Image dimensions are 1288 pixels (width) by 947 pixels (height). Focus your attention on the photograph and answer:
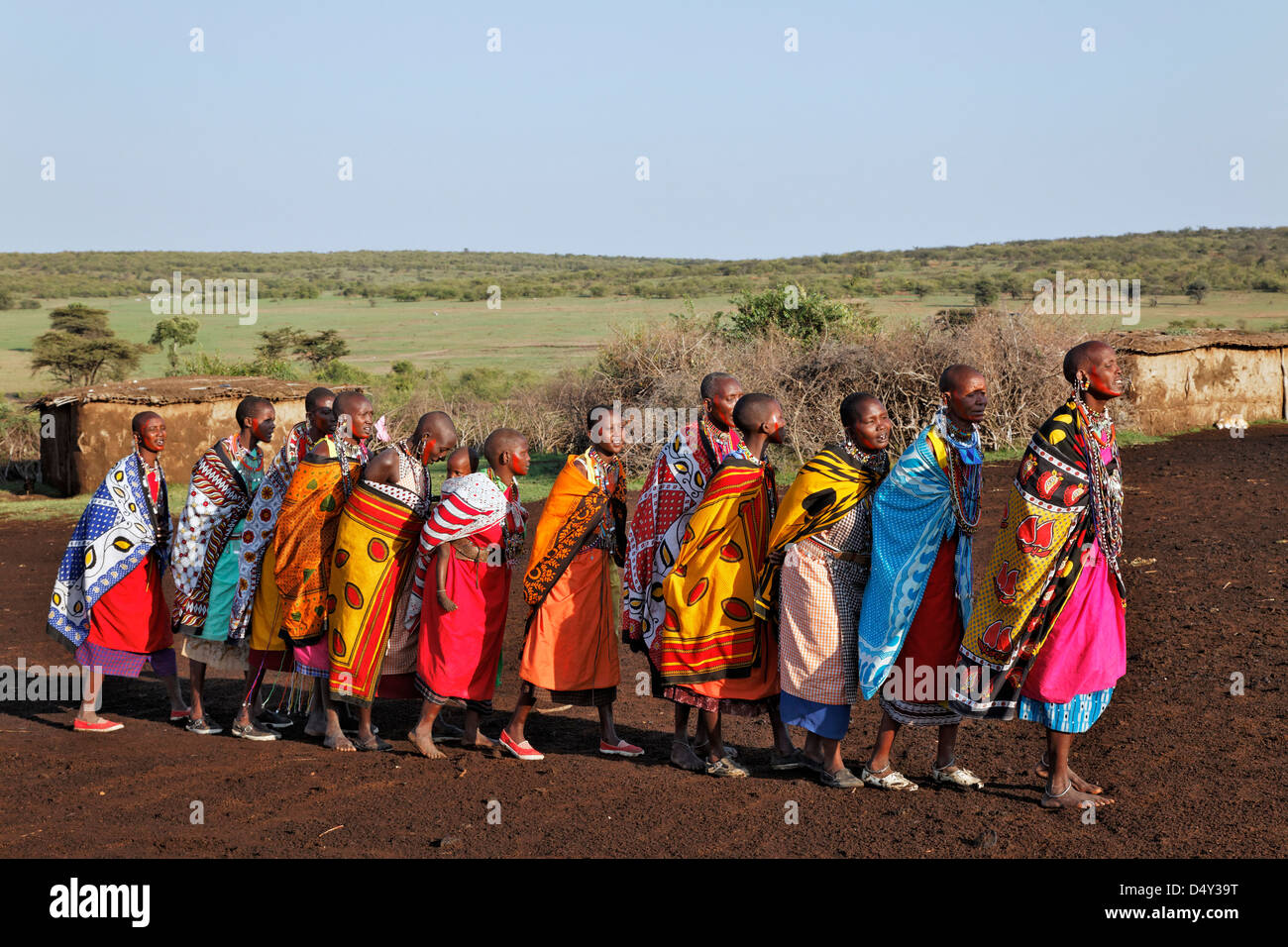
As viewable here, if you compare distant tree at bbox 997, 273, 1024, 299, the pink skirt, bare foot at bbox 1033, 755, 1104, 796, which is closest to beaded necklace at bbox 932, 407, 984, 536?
the pink skirt

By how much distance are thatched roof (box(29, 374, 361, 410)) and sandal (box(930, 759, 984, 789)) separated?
33.9 ft

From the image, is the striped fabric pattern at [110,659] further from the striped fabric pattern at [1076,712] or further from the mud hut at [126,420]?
the mud hut at [126,420]

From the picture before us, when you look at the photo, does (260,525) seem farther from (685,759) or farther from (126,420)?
(126,420)

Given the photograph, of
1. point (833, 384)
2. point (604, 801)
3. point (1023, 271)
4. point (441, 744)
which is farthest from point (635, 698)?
point (1023, 271)

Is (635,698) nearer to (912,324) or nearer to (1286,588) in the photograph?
(1286,588)

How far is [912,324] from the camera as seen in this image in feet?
58.0

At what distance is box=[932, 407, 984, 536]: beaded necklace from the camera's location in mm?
4941

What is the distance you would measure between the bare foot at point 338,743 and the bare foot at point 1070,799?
10.6ft

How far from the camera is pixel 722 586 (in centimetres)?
533

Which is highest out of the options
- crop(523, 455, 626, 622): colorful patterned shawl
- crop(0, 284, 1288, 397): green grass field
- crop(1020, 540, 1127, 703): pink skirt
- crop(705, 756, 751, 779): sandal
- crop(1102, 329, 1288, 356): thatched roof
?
Result: crop(0, 284, 1288, 397): green grass field

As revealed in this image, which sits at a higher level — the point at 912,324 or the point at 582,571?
the point at 912,324

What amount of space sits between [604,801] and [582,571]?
1.06m

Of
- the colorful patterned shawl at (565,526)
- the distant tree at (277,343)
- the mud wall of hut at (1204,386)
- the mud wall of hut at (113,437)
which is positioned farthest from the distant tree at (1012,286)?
the colorful patterned shawl at (565,526)

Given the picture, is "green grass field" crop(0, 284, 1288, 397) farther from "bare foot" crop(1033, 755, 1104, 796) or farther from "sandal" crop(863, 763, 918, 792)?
"sandal" crop(863, 763, 918, 792)
